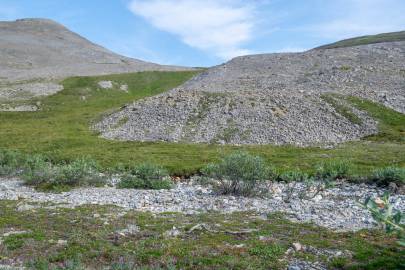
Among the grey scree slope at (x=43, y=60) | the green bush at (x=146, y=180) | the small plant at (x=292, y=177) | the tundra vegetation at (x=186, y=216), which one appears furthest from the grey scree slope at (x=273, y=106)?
the grey scree slope at (x=43, y=60)

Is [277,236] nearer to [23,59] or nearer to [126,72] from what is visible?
[126,72]

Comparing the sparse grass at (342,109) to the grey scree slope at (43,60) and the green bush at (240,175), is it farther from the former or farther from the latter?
the grey scree slope at (43,60)

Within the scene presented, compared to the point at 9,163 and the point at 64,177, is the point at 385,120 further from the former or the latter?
the point at 9,163

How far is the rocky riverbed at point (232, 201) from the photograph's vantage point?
62.6ft

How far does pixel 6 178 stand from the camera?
110ft

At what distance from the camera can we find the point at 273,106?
5606cm

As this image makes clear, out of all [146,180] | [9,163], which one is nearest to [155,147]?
[9,163]

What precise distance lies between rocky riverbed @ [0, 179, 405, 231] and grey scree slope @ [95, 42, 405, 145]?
2157cm

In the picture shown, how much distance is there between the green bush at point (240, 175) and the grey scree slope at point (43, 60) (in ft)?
236

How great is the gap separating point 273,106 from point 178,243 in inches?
1681

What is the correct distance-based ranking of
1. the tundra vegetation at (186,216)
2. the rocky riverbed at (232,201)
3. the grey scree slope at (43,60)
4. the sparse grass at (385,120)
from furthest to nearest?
1. the grey scree slope at (43,60)
2. the sparse grass at (385,120)
3. the rocky riverbed at (232,201)
4. the tundra vegetation at (186,216)

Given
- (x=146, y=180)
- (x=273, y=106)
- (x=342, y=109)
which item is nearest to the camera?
(x=146, y=180)

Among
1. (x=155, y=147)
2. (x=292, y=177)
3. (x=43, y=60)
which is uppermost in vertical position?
(x=43, y=60)

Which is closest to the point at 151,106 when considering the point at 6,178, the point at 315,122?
the point at 315,122
